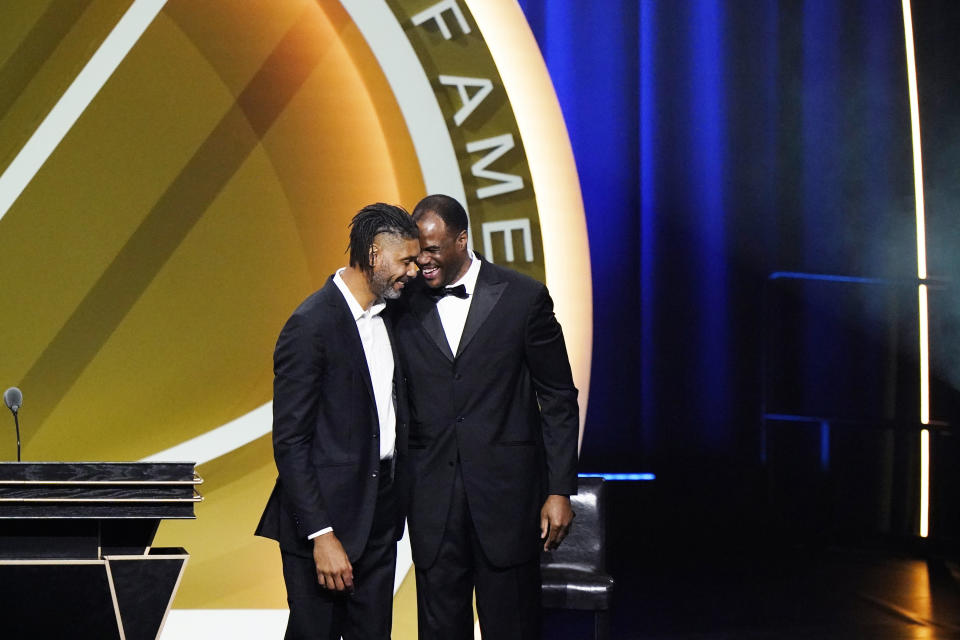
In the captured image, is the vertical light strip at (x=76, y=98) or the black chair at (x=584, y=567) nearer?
the black chair at (x=584, y=567)

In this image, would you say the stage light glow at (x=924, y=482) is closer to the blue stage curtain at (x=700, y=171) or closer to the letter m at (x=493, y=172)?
the blue stage curtain at (x=700, y=171)

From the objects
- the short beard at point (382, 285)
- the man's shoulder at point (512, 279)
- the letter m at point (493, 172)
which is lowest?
the short beard at point (382, 285)

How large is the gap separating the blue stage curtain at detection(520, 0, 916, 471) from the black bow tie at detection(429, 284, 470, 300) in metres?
1.83

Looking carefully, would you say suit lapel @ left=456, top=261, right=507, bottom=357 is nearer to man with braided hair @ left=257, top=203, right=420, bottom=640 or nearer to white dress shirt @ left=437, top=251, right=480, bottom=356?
white dress shirt @ left=437, top=251, right=480, bottom=356

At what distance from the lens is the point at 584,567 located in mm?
3943

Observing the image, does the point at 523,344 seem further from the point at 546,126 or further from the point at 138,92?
the point at 138,92

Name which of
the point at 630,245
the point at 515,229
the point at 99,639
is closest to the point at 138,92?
the point at 515,229

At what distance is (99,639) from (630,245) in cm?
287

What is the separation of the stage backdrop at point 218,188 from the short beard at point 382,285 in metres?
1.71

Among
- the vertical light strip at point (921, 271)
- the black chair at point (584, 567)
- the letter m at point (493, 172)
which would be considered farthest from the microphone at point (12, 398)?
the vertical light strip at point (921, 271)

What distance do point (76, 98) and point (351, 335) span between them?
2.32 metres

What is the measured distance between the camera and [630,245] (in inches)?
193

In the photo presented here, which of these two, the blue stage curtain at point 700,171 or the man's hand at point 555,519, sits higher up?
the blue stage curtain at point 700,171

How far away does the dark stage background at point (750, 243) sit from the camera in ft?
16.0
